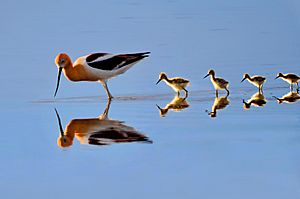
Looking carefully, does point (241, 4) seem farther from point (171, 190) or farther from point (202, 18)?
point (171, 190)

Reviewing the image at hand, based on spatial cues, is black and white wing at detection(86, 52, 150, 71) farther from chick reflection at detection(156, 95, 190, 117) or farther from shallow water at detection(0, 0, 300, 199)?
chick reflection at detection(156, 95, 190, 117)

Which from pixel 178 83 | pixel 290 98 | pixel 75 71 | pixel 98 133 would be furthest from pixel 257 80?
pixel 98 133

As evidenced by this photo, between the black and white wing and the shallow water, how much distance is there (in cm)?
39

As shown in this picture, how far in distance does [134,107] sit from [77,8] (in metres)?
10.7

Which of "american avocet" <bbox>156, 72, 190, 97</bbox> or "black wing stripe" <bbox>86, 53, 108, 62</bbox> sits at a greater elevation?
"black wing stripe" <bbox>86, 53, 108, 62</bbox>

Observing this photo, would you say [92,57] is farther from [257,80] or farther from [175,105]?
[257,80]

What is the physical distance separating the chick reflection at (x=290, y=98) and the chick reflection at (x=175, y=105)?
125cm

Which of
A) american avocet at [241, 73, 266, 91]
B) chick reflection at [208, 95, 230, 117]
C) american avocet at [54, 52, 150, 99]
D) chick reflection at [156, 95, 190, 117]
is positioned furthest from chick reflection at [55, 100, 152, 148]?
american avocet at [241, 73, 266, 91]

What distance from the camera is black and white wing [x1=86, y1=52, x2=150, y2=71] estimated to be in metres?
12.9

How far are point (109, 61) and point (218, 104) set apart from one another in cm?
208

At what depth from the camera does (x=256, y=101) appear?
11859mm

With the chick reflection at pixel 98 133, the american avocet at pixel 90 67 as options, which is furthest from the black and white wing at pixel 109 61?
the chick reflection at pixel 98 133

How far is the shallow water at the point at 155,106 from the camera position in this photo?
7590mm

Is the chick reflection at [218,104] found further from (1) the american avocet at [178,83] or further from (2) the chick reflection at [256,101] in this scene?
(1) the american avocet at [178,83]
